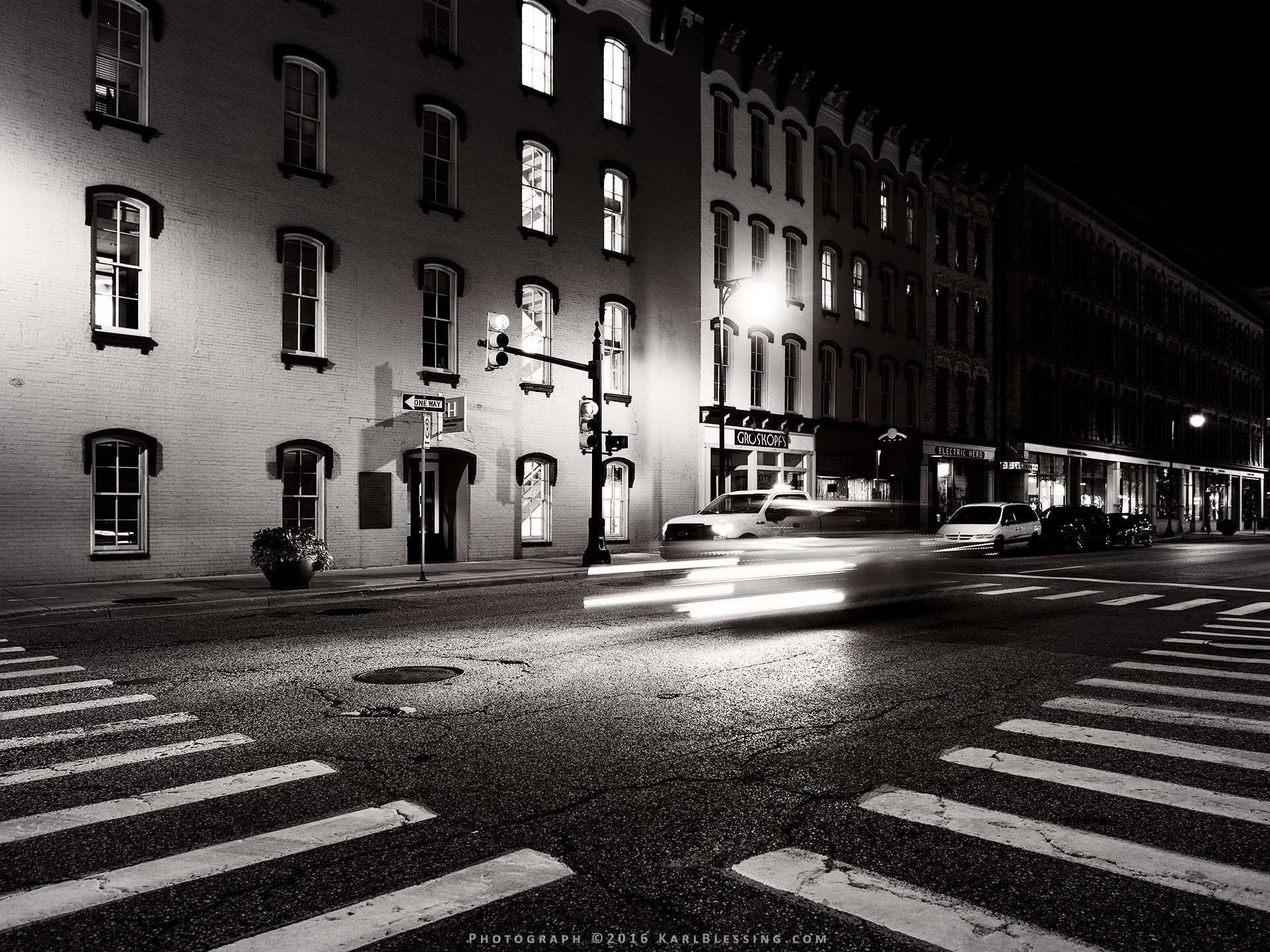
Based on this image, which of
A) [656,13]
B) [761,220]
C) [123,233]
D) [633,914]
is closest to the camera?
[633,914]

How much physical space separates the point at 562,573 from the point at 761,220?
17.1 meters

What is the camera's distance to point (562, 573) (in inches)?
780

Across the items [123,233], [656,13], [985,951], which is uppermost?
[656,13]

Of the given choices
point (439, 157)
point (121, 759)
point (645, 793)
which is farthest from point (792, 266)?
point (121, 759)

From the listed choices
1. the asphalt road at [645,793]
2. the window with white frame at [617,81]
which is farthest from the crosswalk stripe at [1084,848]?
the window with white frame at [617,81]

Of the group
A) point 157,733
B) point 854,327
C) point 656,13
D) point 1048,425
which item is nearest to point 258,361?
point 157,733

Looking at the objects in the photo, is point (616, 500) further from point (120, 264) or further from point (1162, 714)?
point (1162, 714)

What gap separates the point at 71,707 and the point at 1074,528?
3278 cm

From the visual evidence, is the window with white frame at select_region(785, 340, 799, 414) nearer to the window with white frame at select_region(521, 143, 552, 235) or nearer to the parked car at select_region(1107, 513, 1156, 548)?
the window with white frame at select_region(521, 143, 552, 235)

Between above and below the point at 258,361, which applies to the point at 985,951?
below

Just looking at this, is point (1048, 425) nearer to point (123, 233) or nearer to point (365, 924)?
point (123, 233)

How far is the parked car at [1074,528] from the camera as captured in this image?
32125 millimetres

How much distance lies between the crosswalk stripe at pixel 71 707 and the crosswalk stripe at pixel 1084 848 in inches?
222

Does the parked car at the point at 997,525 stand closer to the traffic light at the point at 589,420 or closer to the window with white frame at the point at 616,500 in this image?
the window with white frame at the point at 616,500
